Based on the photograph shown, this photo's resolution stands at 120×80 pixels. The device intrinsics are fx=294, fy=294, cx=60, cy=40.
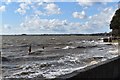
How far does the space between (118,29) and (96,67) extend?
308 feet

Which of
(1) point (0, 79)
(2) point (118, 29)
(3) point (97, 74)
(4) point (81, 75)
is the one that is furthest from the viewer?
(2) point (118, 29)

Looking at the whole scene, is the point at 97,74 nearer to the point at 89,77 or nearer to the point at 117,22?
the point at 89,77

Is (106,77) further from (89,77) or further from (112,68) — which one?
(89,77)

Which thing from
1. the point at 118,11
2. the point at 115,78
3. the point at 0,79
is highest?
the point at 118,11

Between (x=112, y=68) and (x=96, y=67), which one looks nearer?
(x=96, y=67)

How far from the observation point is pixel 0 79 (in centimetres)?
1641

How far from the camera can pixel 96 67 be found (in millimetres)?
8086

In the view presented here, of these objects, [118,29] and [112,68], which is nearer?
[112,68]

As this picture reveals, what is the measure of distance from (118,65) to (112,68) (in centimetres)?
83

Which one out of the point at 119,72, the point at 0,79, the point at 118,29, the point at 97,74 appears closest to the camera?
the point at 97,74

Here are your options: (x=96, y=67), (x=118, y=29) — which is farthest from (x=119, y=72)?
(x=118, y=29)

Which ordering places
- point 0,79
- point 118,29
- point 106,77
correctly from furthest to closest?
point 118,29
point 0,79
point 106,77

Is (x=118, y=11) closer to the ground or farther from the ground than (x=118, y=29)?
farther from the ground

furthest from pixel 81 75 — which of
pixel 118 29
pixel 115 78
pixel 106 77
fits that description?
pixel 118 29
